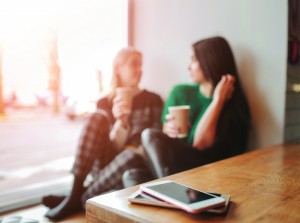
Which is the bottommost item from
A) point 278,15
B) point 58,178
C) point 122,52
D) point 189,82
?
point 58,178

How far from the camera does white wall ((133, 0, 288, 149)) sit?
5.61ft

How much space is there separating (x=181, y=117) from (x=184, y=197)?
0.90 meters

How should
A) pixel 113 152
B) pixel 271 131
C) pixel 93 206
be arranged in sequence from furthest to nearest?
1. pixel 113 152
2. pixel 271 131
3. pixel 93 206

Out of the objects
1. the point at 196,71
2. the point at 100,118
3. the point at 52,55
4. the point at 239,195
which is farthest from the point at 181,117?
the point at 52,55

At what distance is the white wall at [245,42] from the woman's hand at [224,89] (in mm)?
156

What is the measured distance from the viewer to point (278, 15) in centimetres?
169

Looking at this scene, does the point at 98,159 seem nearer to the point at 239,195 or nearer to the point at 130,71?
the point at 130,71

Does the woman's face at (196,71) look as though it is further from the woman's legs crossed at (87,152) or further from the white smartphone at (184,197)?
the white smartphone at (184,197)

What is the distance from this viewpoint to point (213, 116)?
1.68 metres

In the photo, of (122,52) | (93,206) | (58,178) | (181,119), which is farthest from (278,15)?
(58,178)

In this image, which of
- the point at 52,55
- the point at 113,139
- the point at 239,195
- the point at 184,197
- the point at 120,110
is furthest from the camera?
the point at 52,55

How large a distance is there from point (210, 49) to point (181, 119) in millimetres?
415

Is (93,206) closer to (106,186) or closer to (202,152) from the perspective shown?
(202,152)

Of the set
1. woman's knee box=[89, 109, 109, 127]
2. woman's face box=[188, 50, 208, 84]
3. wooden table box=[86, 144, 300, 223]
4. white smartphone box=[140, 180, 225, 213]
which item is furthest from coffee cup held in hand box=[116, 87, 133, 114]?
white smartphone box=[140, 180, 225, 213]
